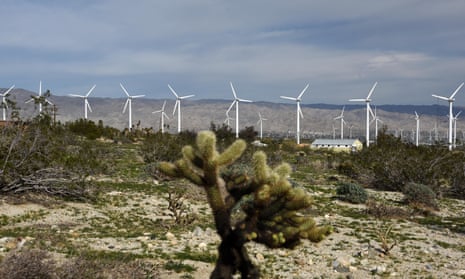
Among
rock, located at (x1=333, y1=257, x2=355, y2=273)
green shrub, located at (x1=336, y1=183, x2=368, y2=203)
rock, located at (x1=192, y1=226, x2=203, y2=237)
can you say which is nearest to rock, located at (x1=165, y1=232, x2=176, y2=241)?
rock, located at (x1=192, y1=226, x2=203, y2=237)

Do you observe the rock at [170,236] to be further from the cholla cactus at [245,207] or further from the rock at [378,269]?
the cholla cactus at [245,207]

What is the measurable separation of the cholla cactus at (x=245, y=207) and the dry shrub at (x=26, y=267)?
2.10 metres

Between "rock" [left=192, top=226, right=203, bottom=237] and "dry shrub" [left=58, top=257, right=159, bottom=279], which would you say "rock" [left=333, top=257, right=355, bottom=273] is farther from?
"dry shrub" [left=58, top=257, right=159, bottom=279]

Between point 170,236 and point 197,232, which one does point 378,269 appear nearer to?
point 197,232

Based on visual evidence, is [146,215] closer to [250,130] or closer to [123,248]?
[123,248]

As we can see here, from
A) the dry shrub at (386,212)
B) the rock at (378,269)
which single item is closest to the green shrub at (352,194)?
the dry shrub at (386,212)

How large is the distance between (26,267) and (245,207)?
2.84m

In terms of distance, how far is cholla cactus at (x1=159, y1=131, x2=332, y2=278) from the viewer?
6234 mm

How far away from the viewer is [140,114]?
7141 inches

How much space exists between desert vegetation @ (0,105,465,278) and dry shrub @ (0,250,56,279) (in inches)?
0.7

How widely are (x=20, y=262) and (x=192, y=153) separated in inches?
102

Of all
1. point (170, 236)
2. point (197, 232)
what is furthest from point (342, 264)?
point (170, 236)

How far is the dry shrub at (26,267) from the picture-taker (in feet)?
21.8

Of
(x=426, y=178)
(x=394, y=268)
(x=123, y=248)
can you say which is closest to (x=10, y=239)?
(x=123, y=248)
